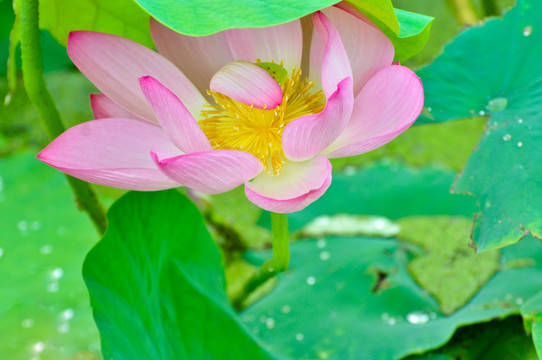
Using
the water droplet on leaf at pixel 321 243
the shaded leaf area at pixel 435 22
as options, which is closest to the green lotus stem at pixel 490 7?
the water droplet on leaf at pixel 321 243

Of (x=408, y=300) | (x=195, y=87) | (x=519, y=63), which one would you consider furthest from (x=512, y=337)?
(x=195, y=87)

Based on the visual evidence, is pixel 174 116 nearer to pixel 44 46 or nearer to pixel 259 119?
pixel 259 119

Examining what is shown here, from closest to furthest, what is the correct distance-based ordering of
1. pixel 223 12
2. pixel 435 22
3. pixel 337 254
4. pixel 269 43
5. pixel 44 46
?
pixel 223 12 < pixel 269 43 < pixel 337 254 < pixel 44 46 < pixel 435 22

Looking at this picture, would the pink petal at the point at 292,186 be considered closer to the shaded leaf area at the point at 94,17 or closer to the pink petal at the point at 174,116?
the pink petal at the point at 174,116

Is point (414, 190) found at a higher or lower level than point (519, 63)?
lower

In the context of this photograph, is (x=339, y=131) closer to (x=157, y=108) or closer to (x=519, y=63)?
(x=157, y=108)

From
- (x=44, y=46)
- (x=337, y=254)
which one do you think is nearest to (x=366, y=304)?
(x=337, y=254)

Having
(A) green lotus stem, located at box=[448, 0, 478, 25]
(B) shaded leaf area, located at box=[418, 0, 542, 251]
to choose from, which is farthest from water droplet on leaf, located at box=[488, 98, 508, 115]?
(A) green lotus stem, located at box=[448, 0, 478, 25]
